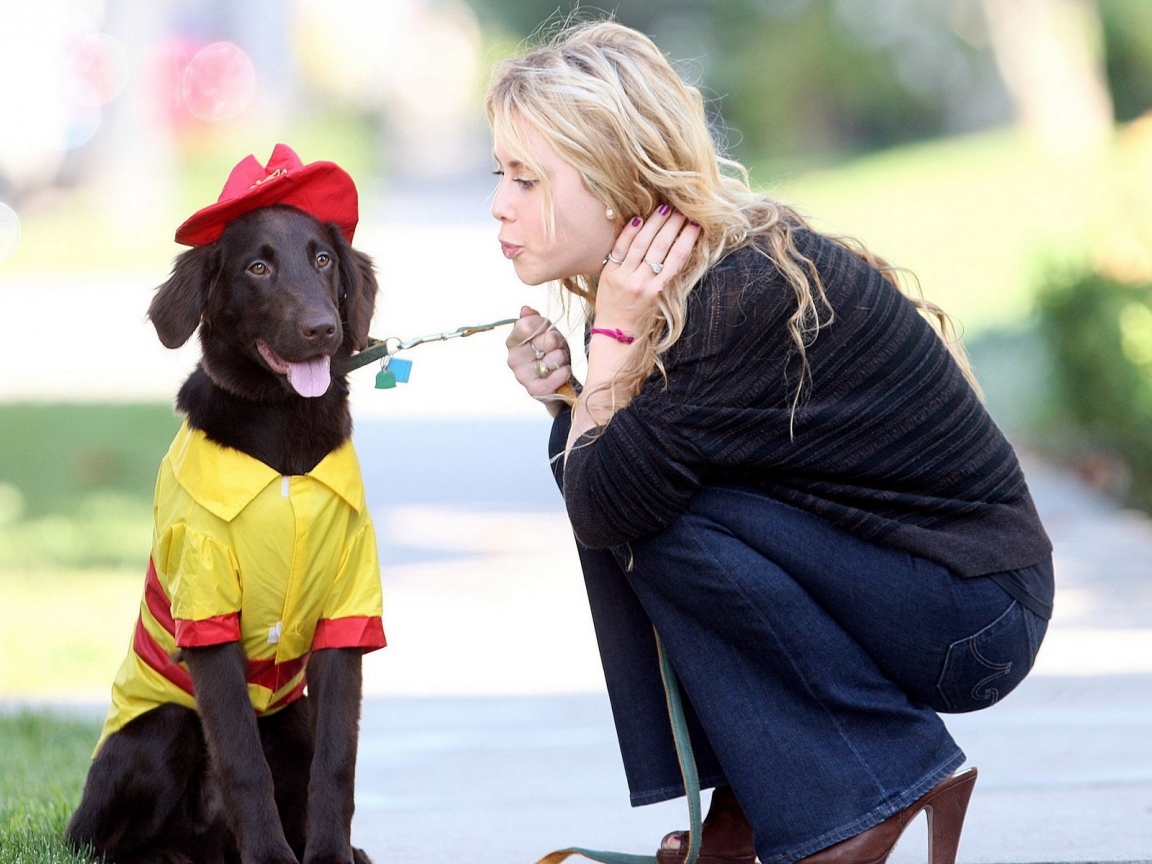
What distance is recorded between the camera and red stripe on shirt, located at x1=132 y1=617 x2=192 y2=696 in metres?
2.83

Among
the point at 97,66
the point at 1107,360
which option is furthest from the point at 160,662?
the point at 97,66

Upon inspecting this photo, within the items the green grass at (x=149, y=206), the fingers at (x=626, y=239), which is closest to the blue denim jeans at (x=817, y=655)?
the fingers at (x=626, y=239)

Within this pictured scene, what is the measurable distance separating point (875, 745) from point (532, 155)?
1.25 metres

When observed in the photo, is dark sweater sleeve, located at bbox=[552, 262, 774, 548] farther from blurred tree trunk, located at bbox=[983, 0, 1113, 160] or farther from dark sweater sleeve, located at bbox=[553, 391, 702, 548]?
blurred tree trunk, located at bbox=[983, 0, 1113, 160]

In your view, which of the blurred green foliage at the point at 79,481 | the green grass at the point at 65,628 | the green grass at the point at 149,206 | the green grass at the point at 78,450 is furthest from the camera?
the green grass at the point at 149,206

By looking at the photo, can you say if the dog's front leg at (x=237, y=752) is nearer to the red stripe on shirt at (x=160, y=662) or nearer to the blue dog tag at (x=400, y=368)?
the red stripe on shirt at (x=160, y=662)

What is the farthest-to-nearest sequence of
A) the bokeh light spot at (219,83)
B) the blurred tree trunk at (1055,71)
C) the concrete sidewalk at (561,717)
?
the bokeh light spot at (219,83)
the blurred tree trunk at (1055,71)
the concrete sidewalk at (561,717)

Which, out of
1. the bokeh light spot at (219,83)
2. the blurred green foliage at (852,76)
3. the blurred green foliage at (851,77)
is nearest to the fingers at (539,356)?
the blurred green foliage at (852,76)

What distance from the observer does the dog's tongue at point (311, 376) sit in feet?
9.33

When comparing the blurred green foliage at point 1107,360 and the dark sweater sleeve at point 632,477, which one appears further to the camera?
the blurred green foliage at point 1107,360

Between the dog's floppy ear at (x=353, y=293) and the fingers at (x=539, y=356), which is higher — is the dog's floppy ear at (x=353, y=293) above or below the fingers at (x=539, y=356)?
above

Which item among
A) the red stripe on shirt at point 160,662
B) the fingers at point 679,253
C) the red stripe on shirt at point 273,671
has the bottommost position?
the red stripe on shirt at point 273,671

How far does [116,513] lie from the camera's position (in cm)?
730

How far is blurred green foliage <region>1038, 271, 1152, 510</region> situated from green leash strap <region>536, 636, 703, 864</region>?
15.6 feet
